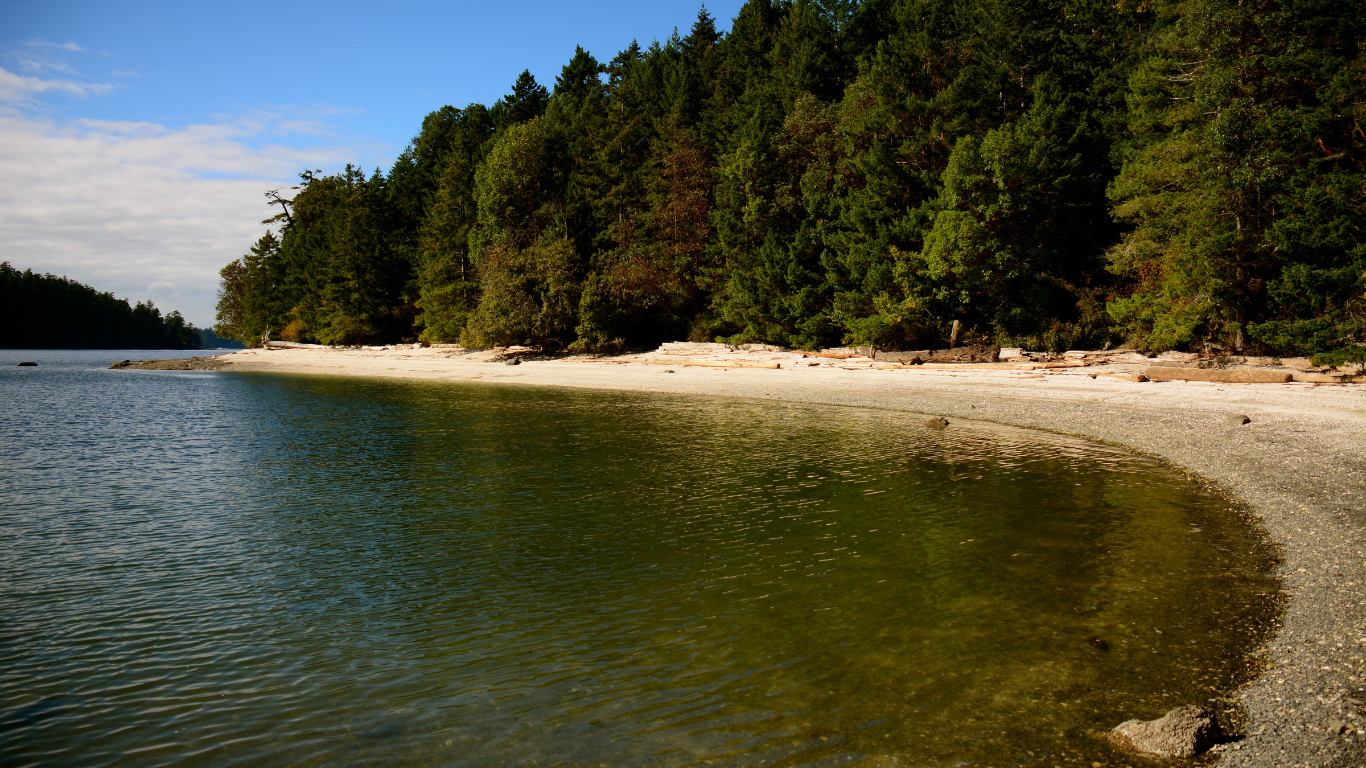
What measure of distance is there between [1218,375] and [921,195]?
16.2 metres

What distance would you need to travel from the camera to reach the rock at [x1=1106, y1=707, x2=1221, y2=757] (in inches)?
175

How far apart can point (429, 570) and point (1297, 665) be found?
852 cm

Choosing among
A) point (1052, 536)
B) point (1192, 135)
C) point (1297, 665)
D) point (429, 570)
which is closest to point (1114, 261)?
point (1192, 135)

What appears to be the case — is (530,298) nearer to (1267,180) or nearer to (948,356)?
(948,356)

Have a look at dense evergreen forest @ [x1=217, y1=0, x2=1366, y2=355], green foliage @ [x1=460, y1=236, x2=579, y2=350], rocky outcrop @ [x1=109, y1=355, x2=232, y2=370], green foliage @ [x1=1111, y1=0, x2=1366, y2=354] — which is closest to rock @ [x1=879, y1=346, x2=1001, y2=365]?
dense evergreen forest @ [x1=217, y1=0, x2=1366, y2=355]

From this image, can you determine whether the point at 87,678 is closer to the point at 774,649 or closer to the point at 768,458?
the point at 774,649

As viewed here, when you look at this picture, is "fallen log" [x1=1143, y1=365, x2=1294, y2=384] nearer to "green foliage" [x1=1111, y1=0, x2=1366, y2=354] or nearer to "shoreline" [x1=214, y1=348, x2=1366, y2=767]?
"shoreline" [x1=214, y1=348, x2=1366, y2=767]

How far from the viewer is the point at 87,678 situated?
5.88 metres

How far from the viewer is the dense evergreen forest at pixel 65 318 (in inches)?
4444

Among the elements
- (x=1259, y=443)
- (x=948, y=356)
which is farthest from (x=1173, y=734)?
(x=948, y=356)

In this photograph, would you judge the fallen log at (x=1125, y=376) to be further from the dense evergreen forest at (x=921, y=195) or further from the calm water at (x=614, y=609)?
the calm water at (x=614, y=609)

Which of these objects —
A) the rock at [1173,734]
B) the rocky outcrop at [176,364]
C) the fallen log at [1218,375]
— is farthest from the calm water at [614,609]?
the rocky outcrop at [176,364]

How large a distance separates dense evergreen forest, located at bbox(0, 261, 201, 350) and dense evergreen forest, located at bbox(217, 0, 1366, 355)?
3451 inches

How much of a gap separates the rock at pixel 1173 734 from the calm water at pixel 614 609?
246 millimetres
